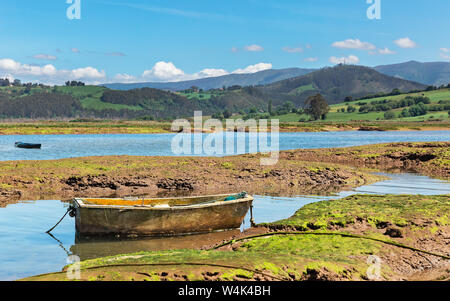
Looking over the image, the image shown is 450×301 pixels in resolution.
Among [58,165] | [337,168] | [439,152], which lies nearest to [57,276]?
[58,165]

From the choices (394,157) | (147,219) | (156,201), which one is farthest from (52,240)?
(394,157)

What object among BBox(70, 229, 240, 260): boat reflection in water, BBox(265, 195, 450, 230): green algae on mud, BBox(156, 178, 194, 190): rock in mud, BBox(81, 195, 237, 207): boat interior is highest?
BBox(81, 195, 237, 207): boat interior

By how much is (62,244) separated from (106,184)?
11.9m

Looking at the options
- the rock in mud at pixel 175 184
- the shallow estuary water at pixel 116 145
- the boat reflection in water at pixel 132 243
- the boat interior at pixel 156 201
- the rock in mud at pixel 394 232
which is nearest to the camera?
the rock in mud at pixel 394 232

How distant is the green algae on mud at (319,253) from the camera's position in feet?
34.9

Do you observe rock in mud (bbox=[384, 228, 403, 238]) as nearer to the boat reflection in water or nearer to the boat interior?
the boat reflection in water

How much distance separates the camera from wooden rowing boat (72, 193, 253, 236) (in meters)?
16.9

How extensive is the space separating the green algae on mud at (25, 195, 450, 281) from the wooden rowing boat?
192 centimetres

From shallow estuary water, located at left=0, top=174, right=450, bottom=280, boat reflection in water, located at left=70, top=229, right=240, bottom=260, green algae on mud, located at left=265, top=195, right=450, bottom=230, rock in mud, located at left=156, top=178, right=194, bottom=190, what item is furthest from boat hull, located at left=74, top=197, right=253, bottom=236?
rock in mud, located at left=156, top=178, right=194, bottom=190

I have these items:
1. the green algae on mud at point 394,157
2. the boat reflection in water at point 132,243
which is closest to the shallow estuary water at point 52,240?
the boat reflection in water at point 132,243

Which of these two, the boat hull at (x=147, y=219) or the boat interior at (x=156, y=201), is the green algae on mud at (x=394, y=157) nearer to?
the boat interior at (x=156, y=201)

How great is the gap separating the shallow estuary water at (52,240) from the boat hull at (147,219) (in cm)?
36

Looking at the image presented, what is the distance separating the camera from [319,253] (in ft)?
42.3

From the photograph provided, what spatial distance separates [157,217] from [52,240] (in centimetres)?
363
